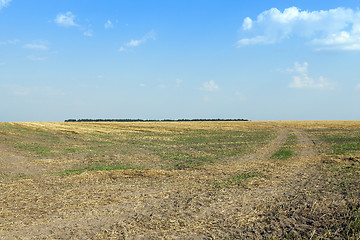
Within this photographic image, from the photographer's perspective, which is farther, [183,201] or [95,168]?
[95,168]

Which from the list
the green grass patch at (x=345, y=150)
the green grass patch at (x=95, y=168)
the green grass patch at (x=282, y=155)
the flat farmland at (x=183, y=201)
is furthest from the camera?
the green grass patch at (x=345, y=150)

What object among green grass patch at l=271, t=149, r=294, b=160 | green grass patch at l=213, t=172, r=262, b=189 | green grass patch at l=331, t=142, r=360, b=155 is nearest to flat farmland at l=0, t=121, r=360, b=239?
green grass patch at l=213, t=172, r=262, b=189

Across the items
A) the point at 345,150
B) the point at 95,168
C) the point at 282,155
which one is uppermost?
the point at 345,150

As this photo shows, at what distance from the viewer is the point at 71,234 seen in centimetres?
719

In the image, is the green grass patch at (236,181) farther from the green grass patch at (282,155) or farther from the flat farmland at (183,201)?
the green grass patch at (282,155)

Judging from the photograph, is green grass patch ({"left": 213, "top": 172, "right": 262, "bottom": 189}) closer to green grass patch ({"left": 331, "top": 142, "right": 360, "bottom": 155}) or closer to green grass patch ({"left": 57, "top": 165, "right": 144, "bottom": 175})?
green grass patch ({"left": 57, "top": 165, "right": 144, "bottom": 175})

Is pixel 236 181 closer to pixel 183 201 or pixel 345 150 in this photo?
pixel 183 201

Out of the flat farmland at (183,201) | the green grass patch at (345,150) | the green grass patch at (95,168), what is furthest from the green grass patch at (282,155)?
the green grass patch at (95,168)

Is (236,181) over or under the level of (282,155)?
under

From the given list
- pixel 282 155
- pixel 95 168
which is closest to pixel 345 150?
pixel 282 155

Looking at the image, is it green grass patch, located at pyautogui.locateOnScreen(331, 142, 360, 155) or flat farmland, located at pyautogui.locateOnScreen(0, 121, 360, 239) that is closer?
flat farmland, located at pyautogui.locateOnScreen(0, 121, 360, 239)

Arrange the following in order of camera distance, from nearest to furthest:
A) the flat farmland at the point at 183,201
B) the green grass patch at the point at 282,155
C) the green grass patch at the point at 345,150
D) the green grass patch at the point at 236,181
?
the flat farmland at the point at 183,201 → the green grass patch at the point at 236,181 → the green grass patch at the point at 282,155 → the green grass patch at the point at 345,150

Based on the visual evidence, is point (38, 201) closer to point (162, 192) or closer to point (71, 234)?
point (71, 234)

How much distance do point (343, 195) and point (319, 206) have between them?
1889 mm
